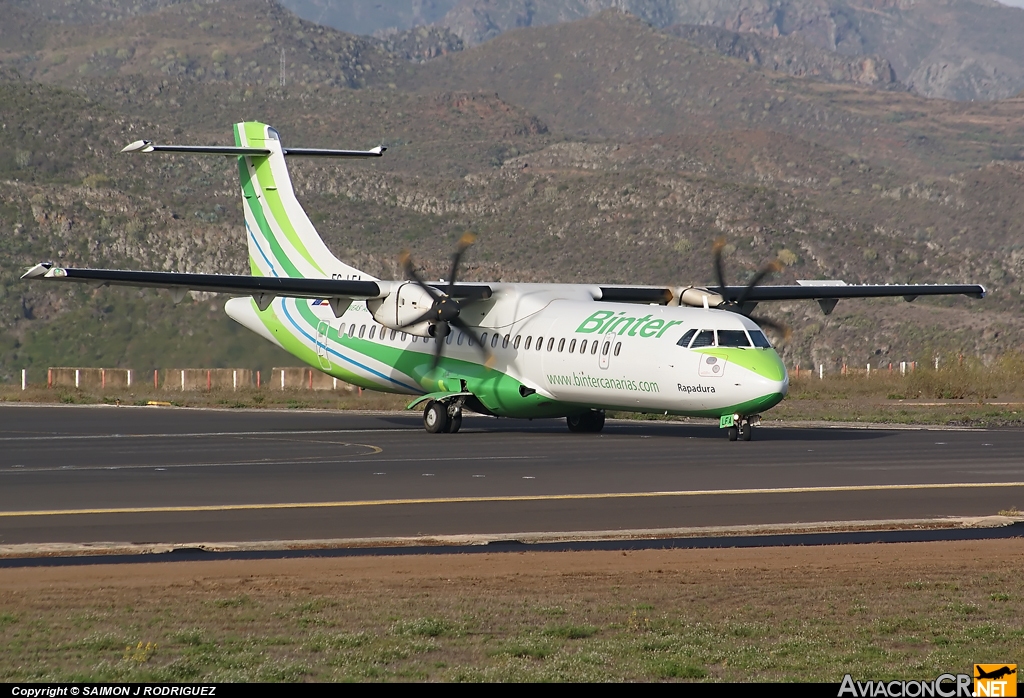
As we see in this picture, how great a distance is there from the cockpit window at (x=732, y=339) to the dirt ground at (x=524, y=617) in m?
13.0

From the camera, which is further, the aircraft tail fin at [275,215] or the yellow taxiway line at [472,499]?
the aircraft tail fin at [275,215]

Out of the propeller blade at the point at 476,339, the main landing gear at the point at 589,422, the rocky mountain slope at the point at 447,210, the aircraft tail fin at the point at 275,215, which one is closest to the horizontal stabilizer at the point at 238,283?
the propeller blade at the point at 476,339

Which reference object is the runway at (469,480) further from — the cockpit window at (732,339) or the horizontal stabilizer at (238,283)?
the horizontal stabilizer at (238,283)

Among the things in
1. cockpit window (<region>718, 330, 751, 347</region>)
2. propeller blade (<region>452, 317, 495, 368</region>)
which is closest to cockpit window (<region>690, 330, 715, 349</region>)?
cockpit window (<region>718, 330, 751, 347</region>)

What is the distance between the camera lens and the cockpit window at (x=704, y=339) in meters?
26.1

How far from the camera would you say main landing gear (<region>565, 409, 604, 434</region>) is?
99.9 feet

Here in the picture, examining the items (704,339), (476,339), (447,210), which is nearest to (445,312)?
(476,339)

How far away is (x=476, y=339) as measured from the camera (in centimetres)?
3030

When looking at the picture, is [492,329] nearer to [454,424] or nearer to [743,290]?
[454,424]

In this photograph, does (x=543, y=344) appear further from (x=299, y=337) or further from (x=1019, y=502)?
(x=1019, y=502)

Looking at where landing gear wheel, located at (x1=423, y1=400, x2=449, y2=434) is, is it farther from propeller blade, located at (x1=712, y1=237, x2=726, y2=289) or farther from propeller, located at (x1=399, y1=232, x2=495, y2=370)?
propeller blade, located at (x1=712, y1=237, x2=726, y2=289)

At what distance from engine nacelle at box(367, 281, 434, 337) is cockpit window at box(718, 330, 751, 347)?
6521 mm

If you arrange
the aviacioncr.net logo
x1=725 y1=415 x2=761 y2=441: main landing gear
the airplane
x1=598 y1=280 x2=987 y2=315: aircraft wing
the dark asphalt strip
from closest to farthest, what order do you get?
the aviacioncr.net logo → the dark asphalt strip → the airplane → x1=725 y1=415 x2=761 y2=441: main landing gear → x1=598 y1=280 x2=987 y2=315: aircraft wing

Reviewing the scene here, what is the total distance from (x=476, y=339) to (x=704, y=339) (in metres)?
5.99
